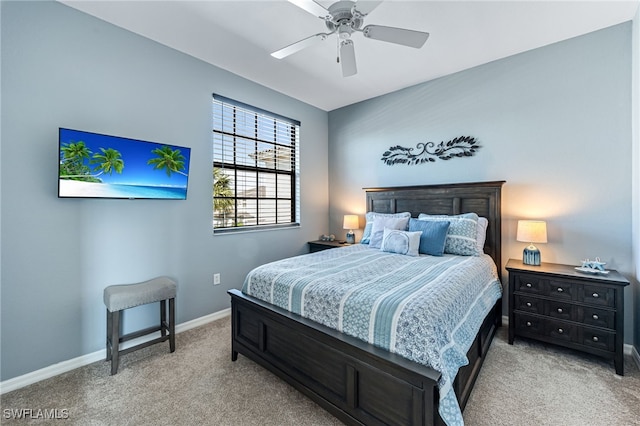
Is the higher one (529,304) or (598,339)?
(529,304)

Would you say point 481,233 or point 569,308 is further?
point 481,233

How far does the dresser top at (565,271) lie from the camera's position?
2205 mm

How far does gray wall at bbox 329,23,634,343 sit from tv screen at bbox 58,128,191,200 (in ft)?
9.81

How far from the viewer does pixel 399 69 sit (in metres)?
3.33

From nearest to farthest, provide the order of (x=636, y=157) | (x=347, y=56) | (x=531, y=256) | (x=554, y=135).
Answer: (x=347, y=56) → (x=636, y=157) → (x=531, y=256) → (x=554, y=135)

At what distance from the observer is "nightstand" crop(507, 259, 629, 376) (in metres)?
2.18

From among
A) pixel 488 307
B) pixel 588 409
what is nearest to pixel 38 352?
pixel 488 307

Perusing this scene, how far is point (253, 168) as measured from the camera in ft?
12.4

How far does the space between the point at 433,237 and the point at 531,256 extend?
0.94 meters

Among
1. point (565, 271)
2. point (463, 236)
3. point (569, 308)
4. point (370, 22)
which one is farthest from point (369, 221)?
point (370, 22)

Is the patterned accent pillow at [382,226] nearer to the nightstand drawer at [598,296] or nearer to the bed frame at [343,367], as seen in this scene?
the bed frame at [343,367]

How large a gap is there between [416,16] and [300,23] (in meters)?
1.03

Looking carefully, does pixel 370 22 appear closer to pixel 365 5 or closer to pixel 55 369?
pixel 365 5

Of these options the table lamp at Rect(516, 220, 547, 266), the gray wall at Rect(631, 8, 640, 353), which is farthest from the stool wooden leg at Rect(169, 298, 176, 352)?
the gray wall at Rect(631, 8, 640, 353)
